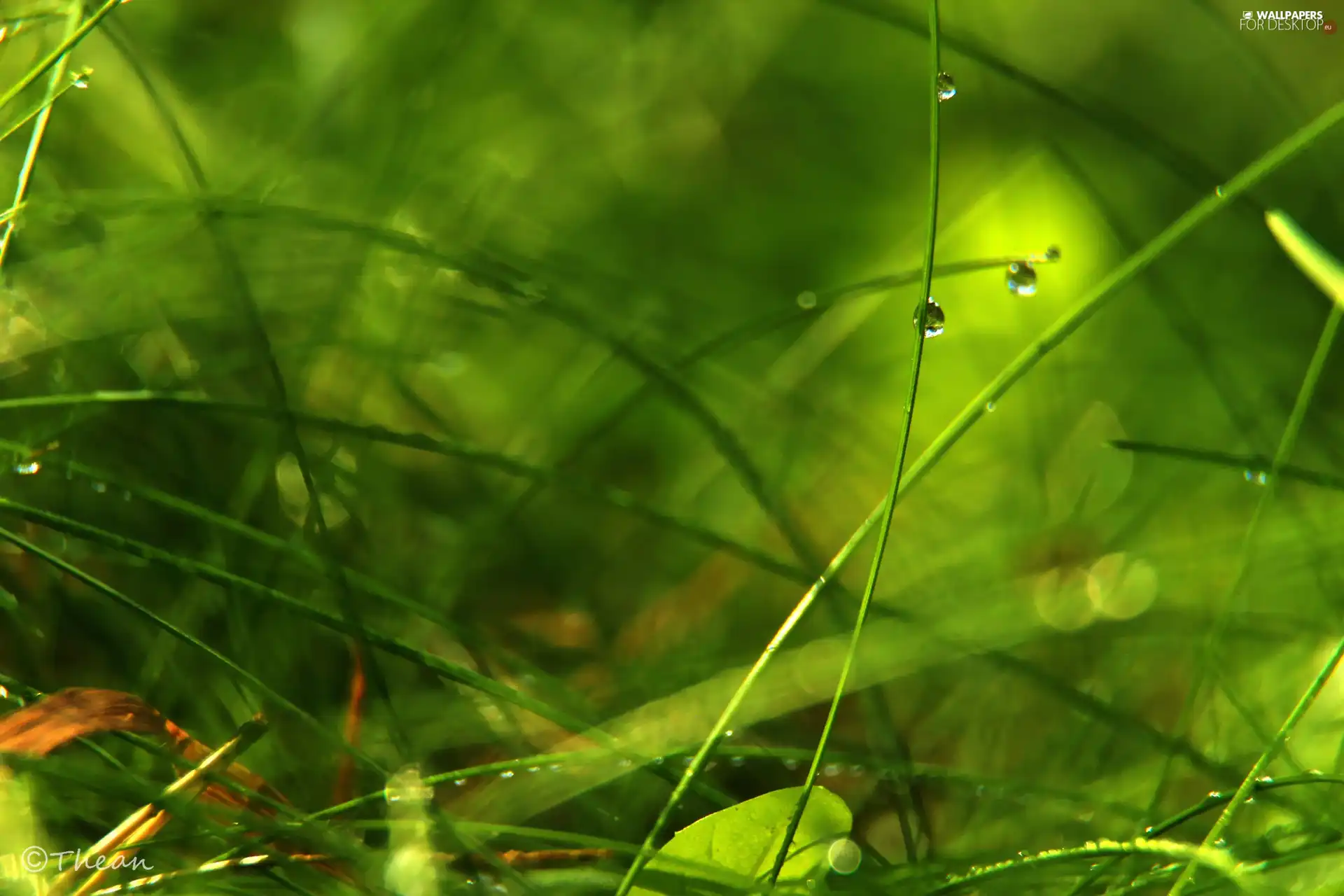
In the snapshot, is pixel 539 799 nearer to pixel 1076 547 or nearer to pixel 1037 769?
pixel 1037 769

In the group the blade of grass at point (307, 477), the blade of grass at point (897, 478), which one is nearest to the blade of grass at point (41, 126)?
the blade of grass at point (307, 477)

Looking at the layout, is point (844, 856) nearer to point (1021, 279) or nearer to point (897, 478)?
point (897, 478)

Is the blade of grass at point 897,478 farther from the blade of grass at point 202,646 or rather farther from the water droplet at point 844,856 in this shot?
the blade of grass at point 202,646

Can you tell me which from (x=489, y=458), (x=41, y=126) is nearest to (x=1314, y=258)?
(x=489, y=458)

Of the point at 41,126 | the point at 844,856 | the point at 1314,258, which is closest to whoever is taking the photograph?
the point at 1314,258

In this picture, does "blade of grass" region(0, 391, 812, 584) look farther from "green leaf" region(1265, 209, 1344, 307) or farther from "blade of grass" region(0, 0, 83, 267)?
"green leaf" region(1265, 209, 1344, 307)

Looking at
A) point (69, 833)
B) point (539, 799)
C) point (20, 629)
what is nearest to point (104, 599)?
point (20, 629)
